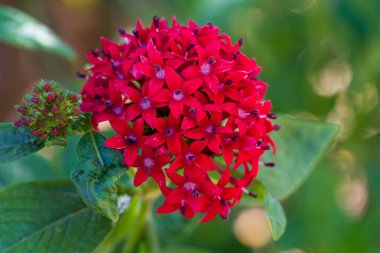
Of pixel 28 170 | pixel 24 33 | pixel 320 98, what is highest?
pixel 24 33

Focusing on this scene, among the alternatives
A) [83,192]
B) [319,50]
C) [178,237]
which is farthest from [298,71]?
[83,192]

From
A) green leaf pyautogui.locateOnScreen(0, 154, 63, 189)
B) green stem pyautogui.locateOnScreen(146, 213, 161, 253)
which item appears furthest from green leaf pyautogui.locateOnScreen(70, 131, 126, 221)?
green leaf pyautogui.locateOnScreen(0, 154, 63, 189)

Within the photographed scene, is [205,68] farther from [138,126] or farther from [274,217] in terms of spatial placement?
[274,217]

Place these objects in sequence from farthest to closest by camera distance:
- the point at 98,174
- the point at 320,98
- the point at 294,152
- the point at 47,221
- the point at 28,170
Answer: the point at 320,98
the point at 28,170
the point at 294,152
the point at 47,221
the point at 98,174

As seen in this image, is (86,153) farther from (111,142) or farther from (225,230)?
(225,230)

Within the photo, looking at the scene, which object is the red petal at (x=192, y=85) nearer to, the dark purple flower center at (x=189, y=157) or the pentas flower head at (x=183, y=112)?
the pentas flower head at (x=183, y=112)

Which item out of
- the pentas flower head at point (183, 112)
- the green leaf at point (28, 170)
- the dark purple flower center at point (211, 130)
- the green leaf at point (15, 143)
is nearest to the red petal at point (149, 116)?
the pentas flower head at point (183, 112)

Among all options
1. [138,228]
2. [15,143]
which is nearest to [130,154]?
[15,143]
